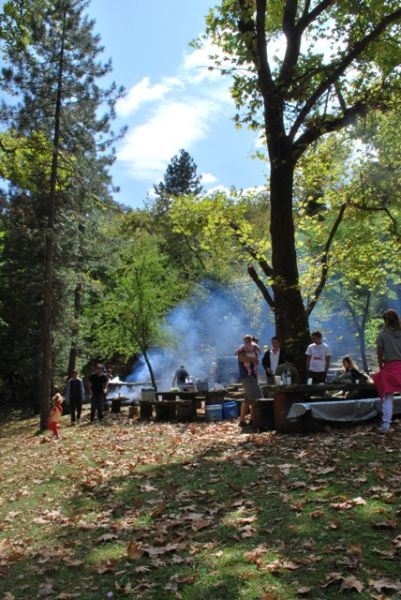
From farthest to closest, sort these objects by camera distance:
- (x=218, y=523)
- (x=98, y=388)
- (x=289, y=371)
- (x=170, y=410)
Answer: (x=98, y=388) → (x=170, y=410) → (x=289, y=371) → (x=218, y=523)

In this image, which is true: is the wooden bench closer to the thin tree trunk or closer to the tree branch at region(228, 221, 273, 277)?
the thin tree trunk

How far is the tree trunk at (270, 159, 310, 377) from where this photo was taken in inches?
453

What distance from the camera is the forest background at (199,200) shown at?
11680 mm

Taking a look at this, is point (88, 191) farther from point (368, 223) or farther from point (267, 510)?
point (267, 510)

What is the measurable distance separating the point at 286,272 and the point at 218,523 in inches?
273

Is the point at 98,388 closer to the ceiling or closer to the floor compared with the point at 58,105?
closer to the floor

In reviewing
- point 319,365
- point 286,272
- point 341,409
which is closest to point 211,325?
point 319,365

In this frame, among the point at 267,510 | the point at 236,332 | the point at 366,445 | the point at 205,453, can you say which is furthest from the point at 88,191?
the point at 236,332

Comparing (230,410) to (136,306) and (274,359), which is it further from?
(136,306)

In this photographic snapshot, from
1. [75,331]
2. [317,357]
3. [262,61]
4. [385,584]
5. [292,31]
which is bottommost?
[385,584]

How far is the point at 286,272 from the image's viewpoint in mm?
11539

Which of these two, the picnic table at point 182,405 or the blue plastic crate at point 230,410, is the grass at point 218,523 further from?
the picnic table at point 182,405

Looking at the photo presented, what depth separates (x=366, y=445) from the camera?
7.69m

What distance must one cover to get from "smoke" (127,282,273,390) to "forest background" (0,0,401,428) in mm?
204
